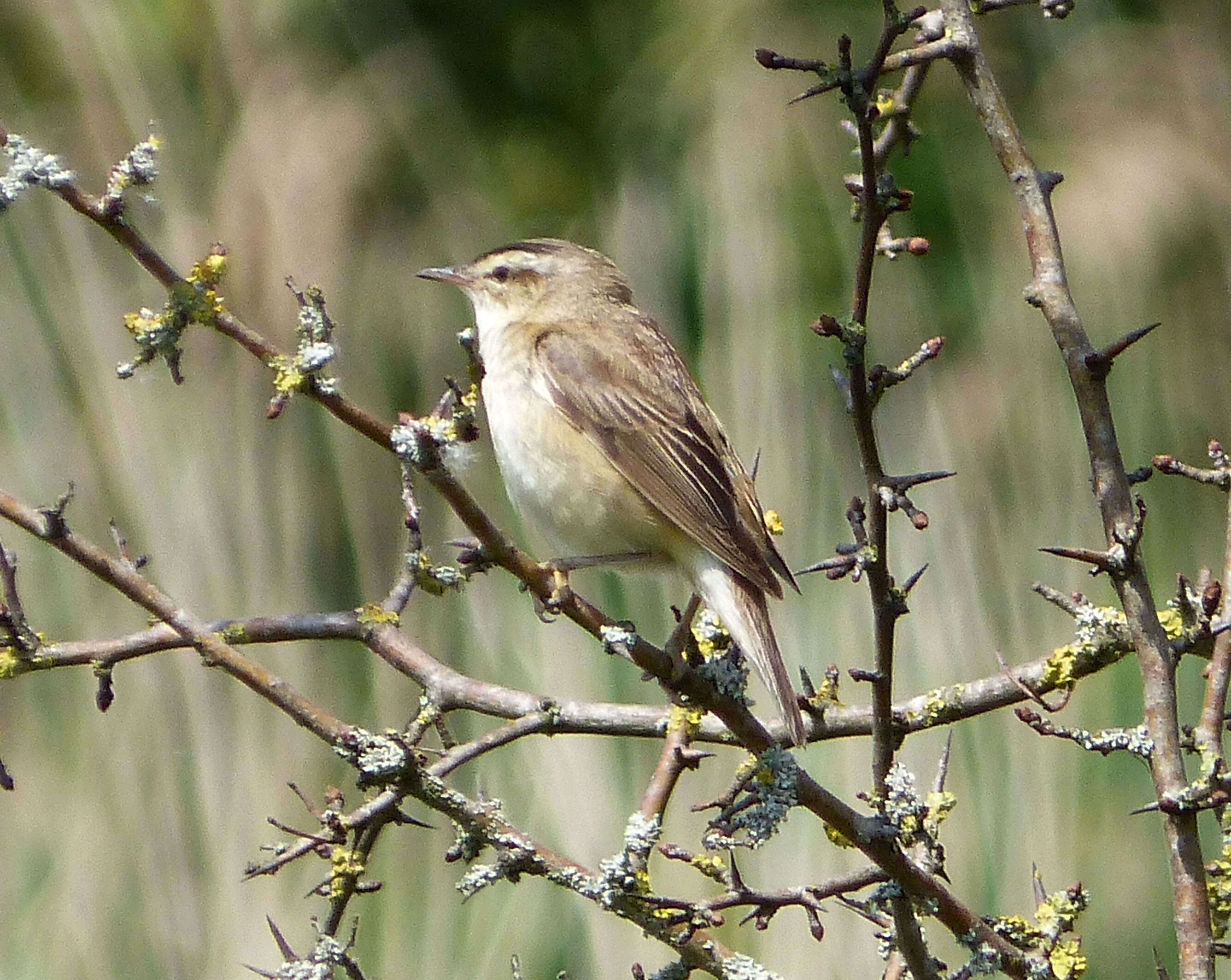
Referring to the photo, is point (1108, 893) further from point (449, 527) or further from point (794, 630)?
point (449, 527)

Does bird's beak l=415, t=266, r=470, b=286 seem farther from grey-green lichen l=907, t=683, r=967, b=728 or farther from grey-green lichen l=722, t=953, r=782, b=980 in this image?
grey-green lichen l=722, t=953, r=782, b=980

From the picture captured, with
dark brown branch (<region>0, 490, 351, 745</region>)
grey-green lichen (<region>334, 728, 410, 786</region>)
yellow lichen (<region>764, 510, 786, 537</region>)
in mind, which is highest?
yellow lichen (<region>764, 510, 786, 537</region>)

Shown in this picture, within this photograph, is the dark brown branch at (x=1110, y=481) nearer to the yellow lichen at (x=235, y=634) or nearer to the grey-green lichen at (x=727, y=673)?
the grey-green lichen at (x=727, y=673)

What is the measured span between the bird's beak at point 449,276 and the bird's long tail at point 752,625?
1024mm

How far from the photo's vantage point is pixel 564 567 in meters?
2.46

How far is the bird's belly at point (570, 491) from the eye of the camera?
2.85 metres

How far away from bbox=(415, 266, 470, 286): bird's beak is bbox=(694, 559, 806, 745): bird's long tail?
102cm

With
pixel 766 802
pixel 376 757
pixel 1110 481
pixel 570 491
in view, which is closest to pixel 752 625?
pixel 570 491

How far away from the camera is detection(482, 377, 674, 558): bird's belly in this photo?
2.85 m

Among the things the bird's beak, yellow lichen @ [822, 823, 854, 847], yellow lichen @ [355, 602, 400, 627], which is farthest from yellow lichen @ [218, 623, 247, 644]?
the bird's beak

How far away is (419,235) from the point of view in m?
4.06

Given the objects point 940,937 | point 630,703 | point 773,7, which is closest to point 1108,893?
point 940,937

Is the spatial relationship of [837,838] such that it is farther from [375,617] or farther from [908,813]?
[375,617]

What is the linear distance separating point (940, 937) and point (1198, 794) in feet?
6.74
